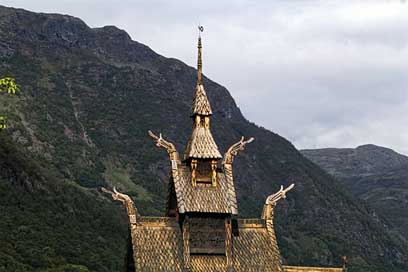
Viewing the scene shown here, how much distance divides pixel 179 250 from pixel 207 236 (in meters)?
1.25

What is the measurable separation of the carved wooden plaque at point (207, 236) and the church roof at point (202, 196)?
583 millimetres

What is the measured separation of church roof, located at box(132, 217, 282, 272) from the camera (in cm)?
3416

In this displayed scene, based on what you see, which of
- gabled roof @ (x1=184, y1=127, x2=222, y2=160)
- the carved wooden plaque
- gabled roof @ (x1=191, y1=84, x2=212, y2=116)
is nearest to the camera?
the carved wooden plaque

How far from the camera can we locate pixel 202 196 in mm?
35031

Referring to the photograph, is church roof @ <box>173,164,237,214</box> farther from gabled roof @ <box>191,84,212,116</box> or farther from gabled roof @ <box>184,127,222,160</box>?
gabled roof @ <box>191,84,212,116</box>

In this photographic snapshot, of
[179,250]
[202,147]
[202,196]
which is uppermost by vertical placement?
[202,147]

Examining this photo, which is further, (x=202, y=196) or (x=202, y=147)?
(x=202, y=147)

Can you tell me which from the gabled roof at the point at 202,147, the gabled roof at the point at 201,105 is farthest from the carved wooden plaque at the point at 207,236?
the gabled roof at the point at 201,105

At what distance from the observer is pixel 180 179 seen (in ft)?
116

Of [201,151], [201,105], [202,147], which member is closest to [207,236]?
[201,151]

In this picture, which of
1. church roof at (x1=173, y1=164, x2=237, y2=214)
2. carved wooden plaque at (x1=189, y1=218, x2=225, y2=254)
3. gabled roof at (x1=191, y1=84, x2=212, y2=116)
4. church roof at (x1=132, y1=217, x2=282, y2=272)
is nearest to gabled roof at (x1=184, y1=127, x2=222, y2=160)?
gabled roof at (x1=191, y1=84, x2=212, y2=116)

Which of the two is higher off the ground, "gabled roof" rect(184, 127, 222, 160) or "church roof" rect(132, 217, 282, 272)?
"gabled roof" rect(184, 127, 222, 160)

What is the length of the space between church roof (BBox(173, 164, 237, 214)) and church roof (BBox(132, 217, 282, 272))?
3.80 ft

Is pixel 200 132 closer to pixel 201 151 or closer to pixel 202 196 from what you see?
pixel 201 151
